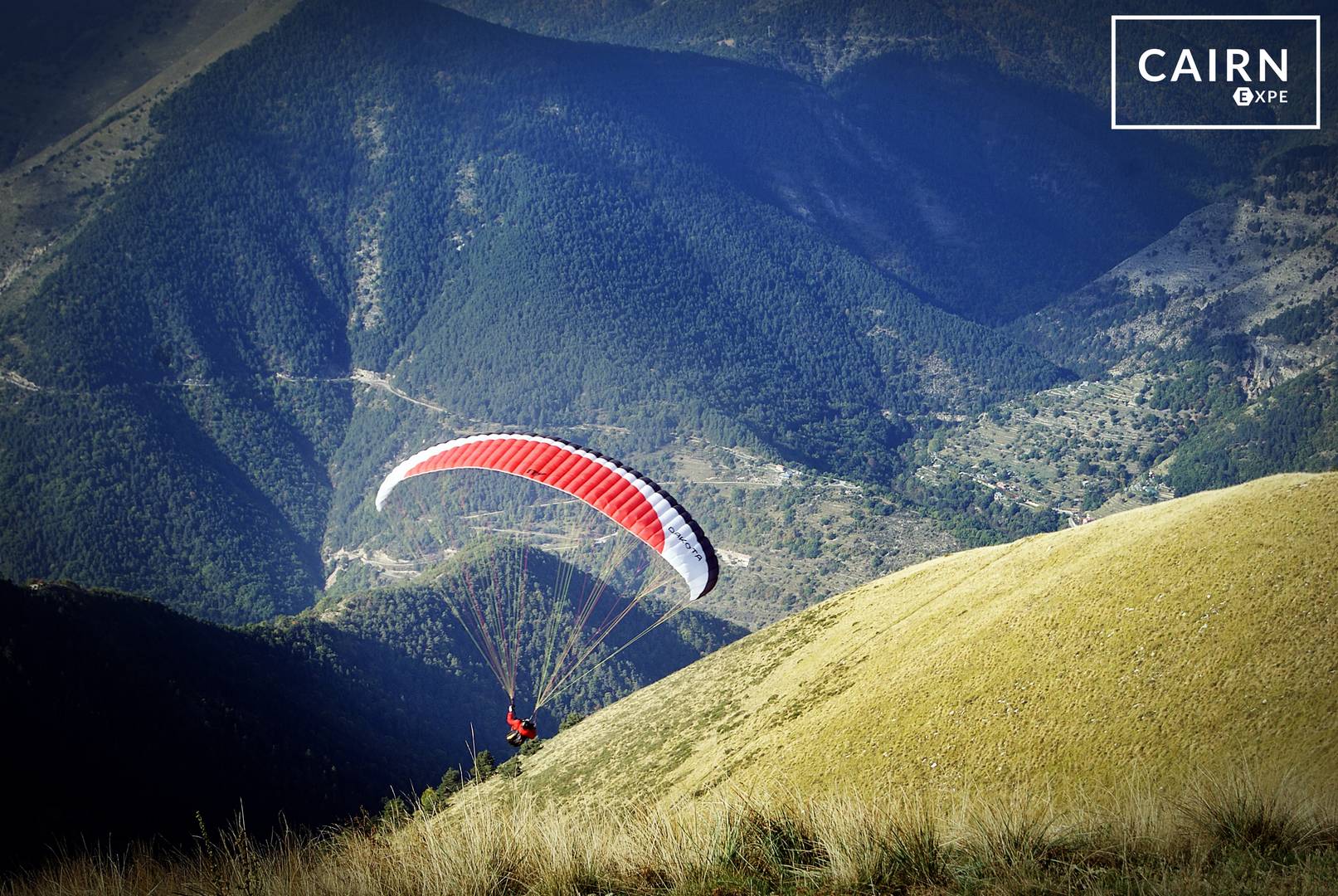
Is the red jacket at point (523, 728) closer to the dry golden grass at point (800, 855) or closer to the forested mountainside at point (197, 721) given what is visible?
the forested mountainside at point (197, 721)

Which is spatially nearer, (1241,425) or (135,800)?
(135,800)

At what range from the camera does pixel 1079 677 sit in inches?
1442

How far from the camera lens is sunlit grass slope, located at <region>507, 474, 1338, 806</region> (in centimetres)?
3203

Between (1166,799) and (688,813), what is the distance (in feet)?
26.4

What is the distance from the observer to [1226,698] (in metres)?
32.7

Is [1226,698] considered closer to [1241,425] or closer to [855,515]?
[855,515]

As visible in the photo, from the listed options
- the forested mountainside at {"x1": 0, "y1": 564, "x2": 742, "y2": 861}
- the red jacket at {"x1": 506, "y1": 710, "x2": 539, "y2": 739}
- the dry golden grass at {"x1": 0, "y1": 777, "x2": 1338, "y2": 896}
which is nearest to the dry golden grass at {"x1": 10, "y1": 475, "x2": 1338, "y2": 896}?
the dry golden grass at {"x1": 0, "y1": 777, "x2": 1338, "y2": 896}

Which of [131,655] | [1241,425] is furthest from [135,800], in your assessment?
[1241,425]

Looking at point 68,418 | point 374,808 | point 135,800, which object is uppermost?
point 68,418

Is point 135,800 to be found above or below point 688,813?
below

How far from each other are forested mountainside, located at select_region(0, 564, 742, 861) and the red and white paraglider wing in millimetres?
9255

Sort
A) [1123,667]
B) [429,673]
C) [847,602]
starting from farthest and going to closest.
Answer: [429,673], [847,602], [1123,667]

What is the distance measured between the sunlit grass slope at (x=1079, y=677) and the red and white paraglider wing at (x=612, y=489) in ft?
25.6

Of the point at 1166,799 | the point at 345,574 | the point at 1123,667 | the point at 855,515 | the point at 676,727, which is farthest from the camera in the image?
the point at 345,574
